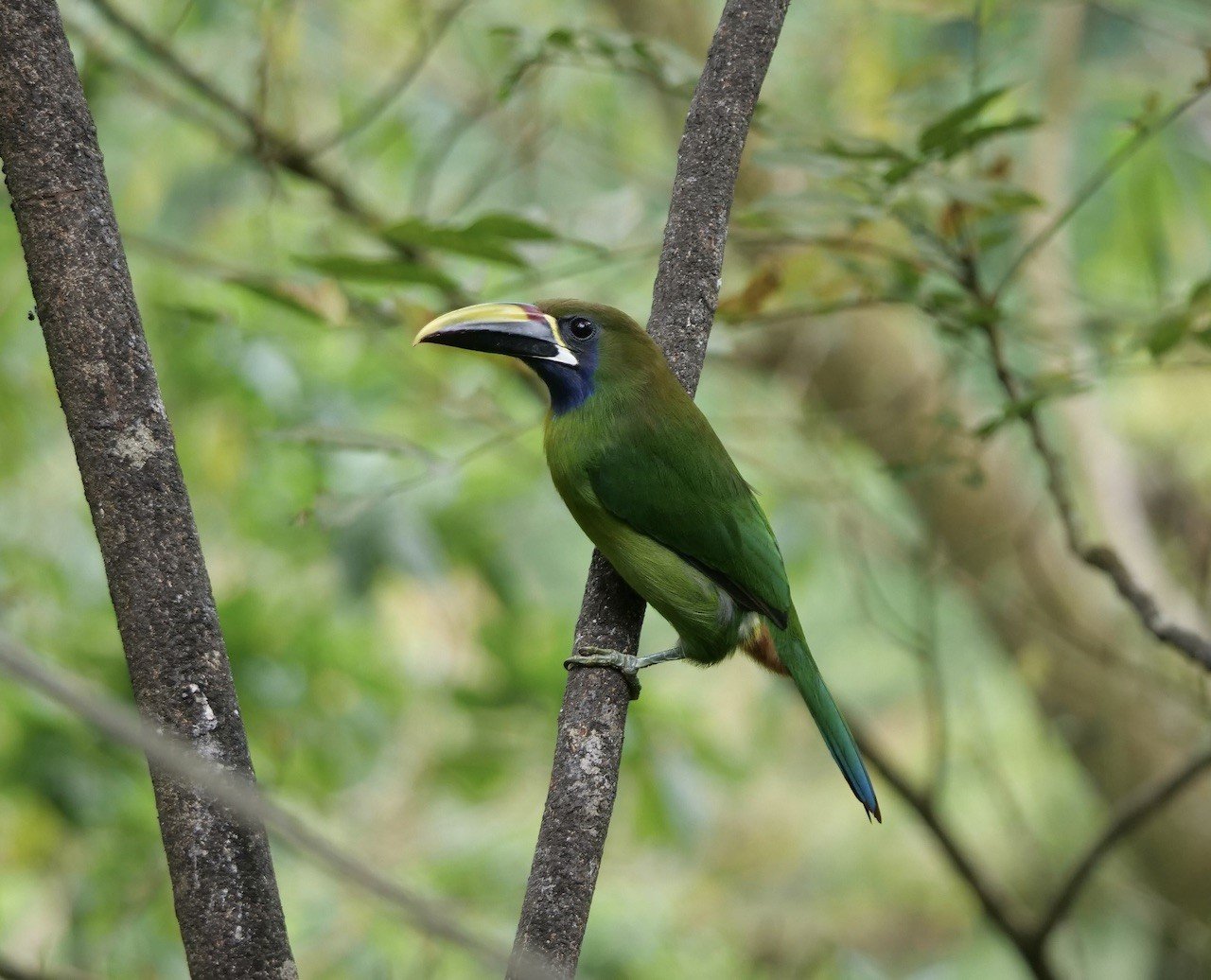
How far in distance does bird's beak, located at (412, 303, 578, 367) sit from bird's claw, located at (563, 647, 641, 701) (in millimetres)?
693

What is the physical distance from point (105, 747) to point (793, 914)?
6.00m

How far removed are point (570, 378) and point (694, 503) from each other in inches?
13.2

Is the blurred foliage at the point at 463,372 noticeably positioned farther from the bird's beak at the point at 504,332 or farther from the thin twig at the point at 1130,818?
the thin twig at the point at 1130,818

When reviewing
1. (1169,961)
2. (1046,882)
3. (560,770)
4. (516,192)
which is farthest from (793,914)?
(560,770)

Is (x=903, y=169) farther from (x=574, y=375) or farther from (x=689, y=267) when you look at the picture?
(x=574, y=375)

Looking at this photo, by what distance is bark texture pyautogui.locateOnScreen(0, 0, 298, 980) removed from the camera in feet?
4.89

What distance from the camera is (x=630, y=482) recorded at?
2.44 metres

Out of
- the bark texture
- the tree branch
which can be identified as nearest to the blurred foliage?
the tree branch

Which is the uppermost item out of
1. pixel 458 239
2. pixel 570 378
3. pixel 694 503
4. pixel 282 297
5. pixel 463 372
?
pixel 463 372

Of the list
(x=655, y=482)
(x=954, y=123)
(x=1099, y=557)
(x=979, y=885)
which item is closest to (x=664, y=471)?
(x=655, y=482)

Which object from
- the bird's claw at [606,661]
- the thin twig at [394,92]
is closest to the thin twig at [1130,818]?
the bird's claw at [606,661]

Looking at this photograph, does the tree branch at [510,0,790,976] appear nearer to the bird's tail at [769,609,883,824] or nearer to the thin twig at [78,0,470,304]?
the bird's tail at [769,609,883,824]

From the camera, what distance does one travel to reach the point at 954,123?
2.23m

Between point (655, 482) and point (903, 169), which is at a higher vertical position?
point (903, 169)
